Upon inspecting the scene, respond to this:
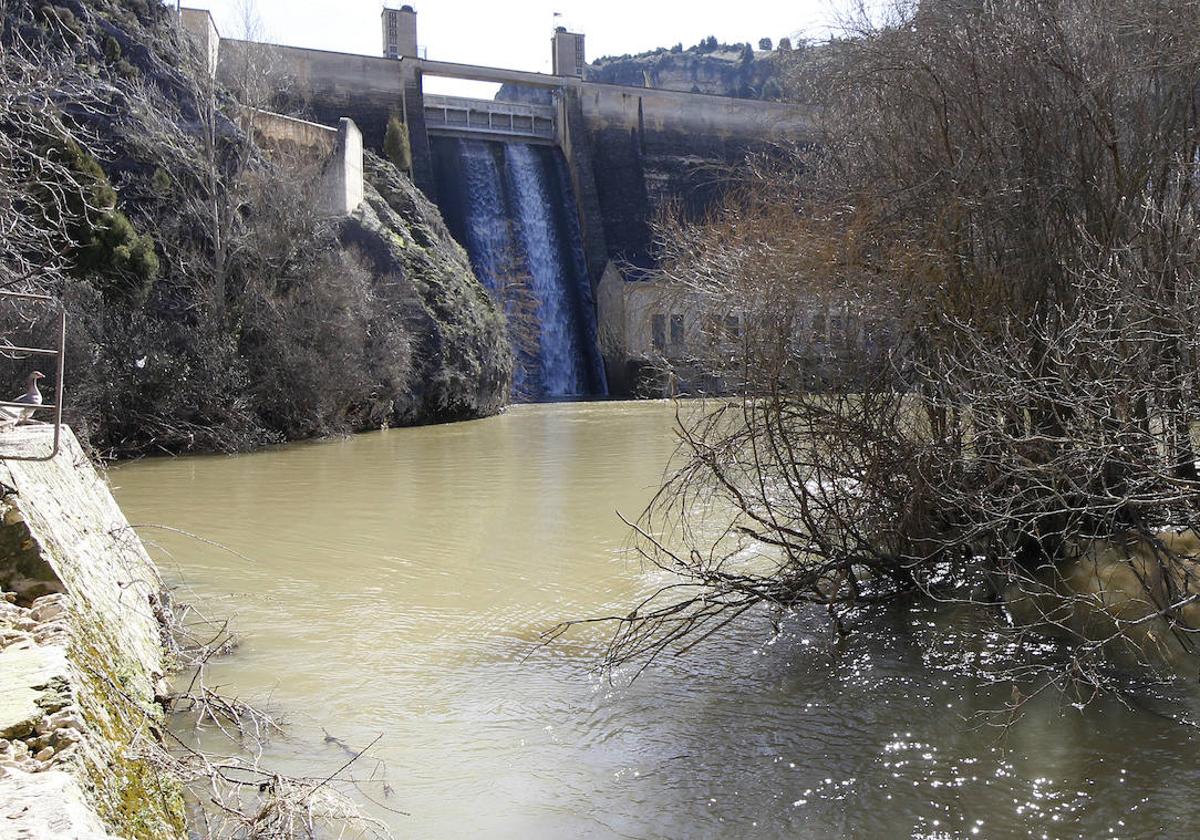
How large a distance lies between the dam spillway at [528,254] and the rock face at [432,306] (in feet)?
15.5

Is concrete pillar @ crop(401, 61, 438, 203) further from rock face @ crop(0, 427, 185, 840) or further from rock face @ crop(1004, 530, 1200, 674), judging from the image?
rock face @ crop(1004, 530, 1200, 674)

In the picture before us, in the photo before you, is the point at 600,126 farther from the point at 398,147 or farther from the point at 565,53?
the point at 398,147

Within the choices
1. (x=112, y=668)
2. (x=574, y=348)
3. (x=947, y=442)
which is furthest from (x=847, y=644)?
(x=574, y=348)

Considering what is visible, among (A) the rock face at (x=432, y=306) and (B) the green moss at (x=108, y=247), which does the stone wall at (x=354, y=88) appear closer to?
(A) the rock face at (x=432, y=306)

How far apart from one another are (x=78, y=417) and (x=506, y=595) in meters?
10.2

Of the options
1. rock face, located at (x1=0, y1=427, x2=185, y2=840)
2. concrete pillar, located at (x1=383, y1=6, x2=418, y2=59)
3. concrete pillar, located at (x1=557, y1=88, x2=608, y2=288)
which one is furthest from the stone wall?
rock face, located at (x1=0, y1=427, x2=185, y2=840)

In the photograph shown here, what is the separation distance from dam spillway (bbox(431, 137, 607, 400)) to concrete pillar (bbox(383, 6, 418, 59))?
387 cm

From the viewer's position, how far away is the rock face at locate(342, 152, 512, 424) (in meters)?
23.9

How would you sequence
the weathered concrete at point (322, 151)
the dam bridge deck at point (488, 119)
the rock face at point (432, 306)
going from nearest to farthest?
the weathered concrete at point (322, 151)
the rock face at point (432, 306)
the dam bridge deck at point (488, 119)

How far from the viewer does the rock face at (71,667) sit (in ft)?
10.6

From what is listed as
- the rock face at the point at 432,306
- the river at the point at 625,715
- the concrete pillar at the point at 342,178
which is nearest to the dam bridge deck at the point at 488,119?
the rock face at the point at 432,306

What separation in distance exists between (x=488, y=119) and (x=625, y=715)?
107ft

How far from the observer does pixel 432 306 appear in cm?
2469

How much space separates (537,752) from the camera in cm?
550
